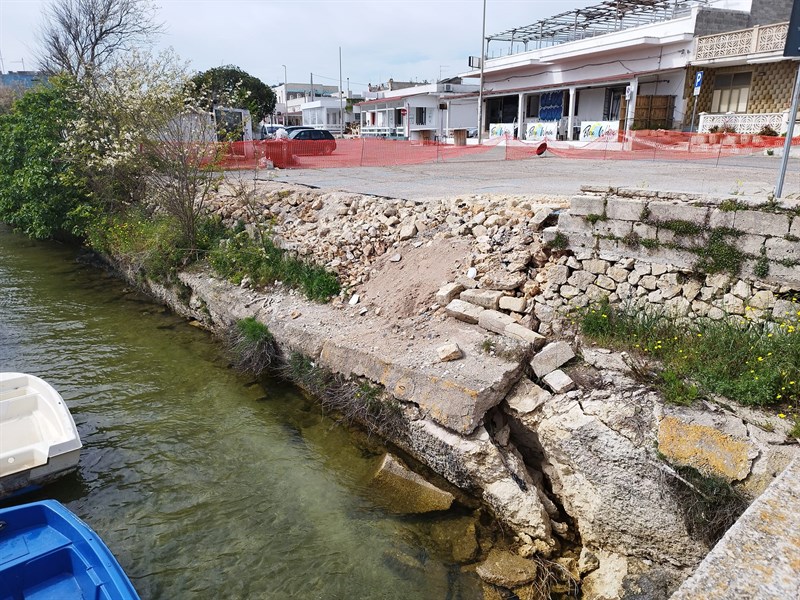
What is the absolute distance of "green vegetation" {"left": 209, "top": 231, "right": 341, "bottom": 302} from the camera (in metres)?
9.48

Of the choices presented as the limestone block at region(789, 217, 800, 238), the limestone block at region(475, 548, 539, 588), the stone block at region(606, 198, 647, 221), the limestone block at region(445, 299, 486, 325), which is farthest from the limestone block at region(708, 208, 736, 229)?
the limestone block at region(475, 548, 539, 588)

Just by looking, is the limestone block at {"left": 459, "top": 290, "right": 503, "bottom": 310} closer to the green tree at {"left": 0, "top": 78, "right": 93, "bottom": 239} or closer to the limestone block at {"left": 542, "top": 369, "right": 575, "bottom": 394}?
the limestone block at {"left": 542, "top": 369, "right": 575, "bottom": 394}

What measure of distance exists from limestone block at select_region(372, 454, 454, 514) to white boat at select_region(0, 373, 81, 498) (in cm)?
342

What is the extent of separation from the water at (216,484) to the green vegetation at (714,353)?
9.08 ft

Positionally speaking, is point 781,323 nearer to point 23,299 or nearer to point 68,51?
point 23,299

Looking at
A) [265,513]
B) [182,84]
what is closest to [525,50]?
[182,84]

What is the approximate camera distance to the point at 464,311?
294 inches

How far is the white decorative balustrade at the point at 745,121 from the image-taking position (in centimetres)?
2012

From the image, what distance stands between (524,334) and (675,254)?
193 centimetres

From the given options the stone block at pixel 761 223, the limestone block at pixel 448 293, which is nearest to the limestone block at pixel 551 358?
the limestone block at pixel 448 293

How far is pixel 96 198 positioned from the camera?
47.7 ft

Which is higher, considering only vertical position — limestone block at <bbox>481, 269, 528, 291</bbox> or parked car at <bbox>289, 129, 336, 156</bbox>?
parked car at <bbox>289, 129, 336, 156</bbox>

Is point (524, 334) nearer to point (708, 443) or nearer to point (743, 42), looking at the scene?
point (708, 443)

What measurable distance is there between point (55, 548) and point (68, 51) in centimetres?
3131
